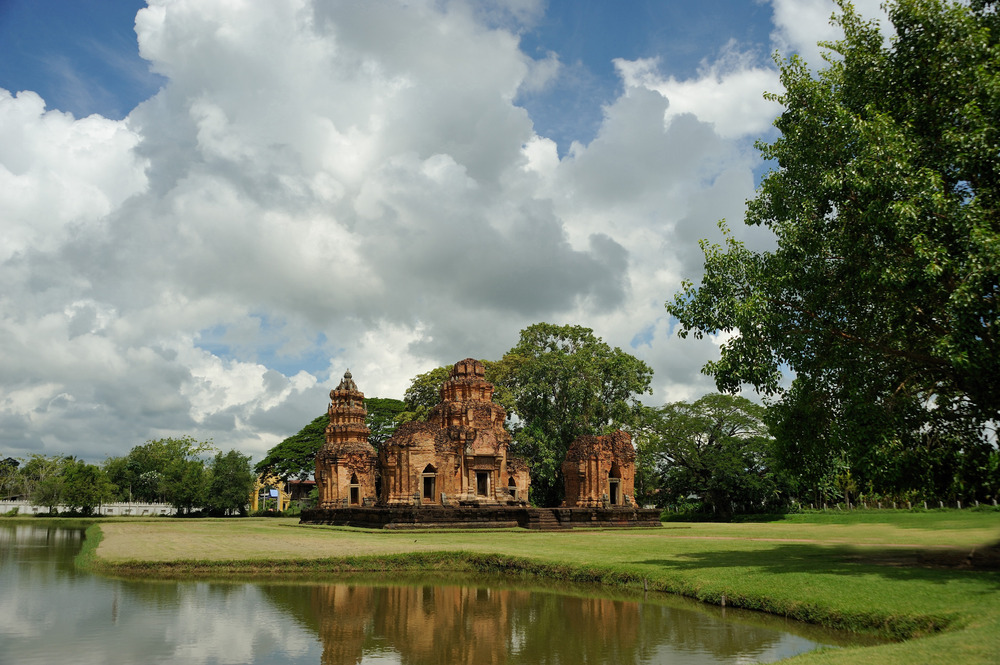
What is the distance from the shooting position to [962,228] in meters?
13.2

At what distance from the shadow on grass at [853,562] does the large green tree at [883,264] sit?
1.87 metres

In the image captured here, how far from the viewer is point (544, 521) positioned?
35781 mm

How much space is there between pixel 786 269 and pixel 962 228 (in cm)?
403

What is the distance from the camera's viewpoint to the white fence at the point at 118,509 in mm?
68312

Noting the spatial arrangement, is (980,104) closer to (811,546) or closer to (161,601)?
(811,546)

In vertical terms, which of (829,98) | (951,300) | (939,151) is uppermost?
(829,98)

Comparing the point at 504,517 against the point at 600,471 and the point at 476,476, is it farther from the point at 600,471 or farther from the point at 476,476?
the point at 600,471

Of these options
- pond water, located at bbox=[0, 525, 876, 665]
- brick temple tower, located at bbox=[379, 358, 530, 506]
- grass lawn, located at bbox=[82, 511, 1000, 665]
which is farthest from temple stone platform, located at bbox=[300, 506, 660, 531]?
pond water, located at bbox=[0, 525, 876, 665]

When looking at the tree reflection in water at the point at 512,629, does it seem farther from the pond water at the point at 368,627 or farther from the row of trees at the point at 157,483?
the row of trees at the point at 157,483

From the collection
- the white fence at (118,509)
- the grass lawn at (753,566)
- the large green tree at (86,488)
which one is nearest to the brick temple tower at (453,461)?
the grass lawn at (753,566)

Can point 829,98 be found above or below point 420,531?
above

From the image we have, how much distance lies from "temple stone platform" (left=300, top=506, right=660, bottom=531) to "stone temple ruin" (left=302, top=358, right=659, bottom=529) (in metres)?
0.05

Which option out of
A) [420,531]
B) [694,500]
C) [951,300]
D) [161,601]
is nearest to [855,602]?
[951,300]

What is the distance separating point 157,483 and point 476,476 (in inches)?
1829
